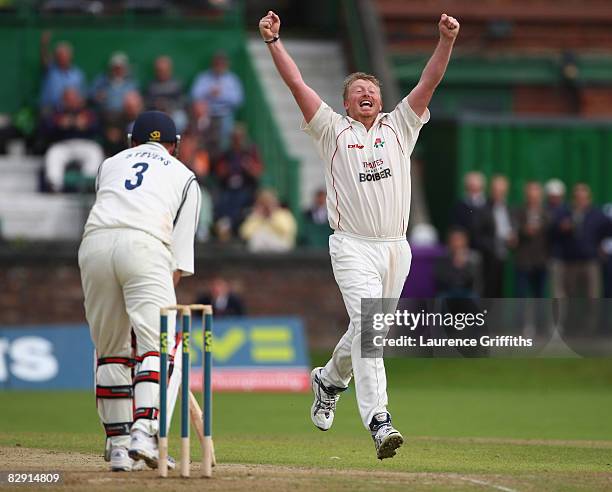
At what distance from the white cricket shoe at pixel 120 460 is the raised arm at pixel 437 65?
3000mm

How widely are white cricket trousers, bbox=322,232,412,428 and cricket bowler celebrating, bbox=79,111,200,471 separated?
109 cm

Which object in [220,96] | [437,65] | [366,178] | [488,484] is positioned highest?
[437,65]

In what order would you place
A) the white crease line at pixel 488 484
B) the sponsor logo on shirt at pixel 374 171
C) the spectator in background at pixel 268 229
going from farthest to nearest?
the spectator in background at pixel 268 229
the sponsor logo on shirt at pixel 374 171
the white crease line at pixel 488 484

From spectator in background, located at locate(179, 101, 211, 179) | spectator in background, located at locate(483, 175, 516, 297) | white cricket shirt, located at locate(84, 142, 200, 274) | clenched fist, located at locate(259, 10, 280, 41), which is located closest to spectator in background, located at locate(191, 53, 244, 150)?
spectator in background, located at locate(179, 101, 211, 179)

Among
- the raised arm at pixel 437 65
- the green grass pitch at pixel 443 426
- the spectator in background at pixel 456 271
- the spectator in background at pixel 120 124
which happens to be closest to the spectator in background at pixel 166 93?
the spectator in background at pixel 120 124

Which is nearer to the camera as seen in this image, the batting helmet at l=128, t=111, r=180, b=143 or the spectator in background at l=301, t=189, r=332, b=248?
the batting helmet at l=128, t=111, r=180, b=143

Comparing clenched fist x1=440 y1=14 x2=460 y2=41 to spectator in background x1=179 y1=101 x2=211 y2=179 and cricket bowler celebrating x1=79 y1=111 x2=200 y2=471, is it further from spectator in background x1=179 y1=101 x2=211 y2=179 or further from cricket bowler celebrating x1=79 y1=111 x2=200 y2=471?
spectator in background x1=179 y1=101 x2=211 y2=179

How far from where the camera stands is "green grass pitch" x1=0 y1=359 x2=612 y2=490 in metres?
10.7

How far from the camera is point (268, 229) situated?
21.8 m

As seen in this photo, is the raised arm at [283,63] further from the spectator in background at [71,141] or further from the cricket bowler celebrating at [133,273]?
the spectator in background at [71,141]

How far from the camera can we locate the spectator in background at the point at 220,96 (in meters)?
23.4

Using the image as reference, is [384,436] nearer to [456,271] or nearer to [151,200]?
[151,200]

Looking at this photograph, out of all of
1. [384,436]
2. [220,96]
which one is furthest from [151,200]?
[220,96]

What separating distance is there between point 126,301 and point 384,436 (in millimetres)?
1852
